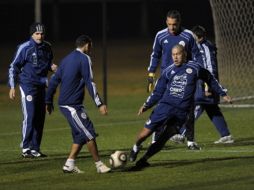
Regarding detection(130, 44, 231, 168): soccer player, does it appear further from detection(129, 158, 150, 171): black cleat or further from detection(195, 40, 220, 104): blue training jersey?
detection(195, 40, 220, 104): blue training jersey

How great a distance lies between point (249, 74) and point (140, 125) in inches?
251

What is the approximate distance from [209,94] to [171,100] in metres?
3.47

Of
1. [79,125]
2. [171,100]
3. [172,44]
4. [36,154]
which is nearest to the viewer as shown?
[79,125]

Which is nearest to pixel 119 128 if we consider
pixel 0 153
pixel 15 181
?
pixel 0 153

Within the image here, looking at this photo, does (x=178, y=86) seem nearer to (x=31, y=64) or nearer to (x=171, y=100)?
(x=171, y=100)

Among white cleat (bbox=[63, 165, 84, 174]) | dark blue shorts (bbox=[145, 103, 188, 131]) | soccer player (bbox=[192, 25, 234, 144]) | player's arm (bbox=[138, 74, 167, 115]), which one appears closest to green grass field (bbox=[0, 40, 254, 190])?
white cleat (bbox=[63, 165, 84, 174])

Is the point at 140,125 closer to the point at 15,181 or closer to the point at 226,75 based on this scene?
the point at 226,75

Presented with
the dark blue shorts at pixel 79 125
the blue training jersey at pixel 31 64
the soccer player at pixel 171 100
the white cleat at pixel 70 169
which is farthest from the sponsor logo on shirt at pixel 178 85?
the blue training jersey at pixel 31 64

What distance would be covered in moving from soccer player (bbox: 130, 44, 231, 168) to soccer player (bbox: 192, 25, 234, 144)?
297 cm

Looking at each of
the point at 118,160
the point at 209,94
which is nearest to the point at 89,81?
the point at 118,160

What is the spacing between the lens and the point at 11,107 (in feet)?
84.7

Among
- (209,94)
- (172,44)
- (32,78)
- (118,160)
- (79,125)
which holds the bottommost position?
(118,160)

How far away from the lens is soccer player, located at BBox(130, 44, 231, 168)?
524 inches

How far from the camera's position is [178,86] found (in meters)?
13.5
